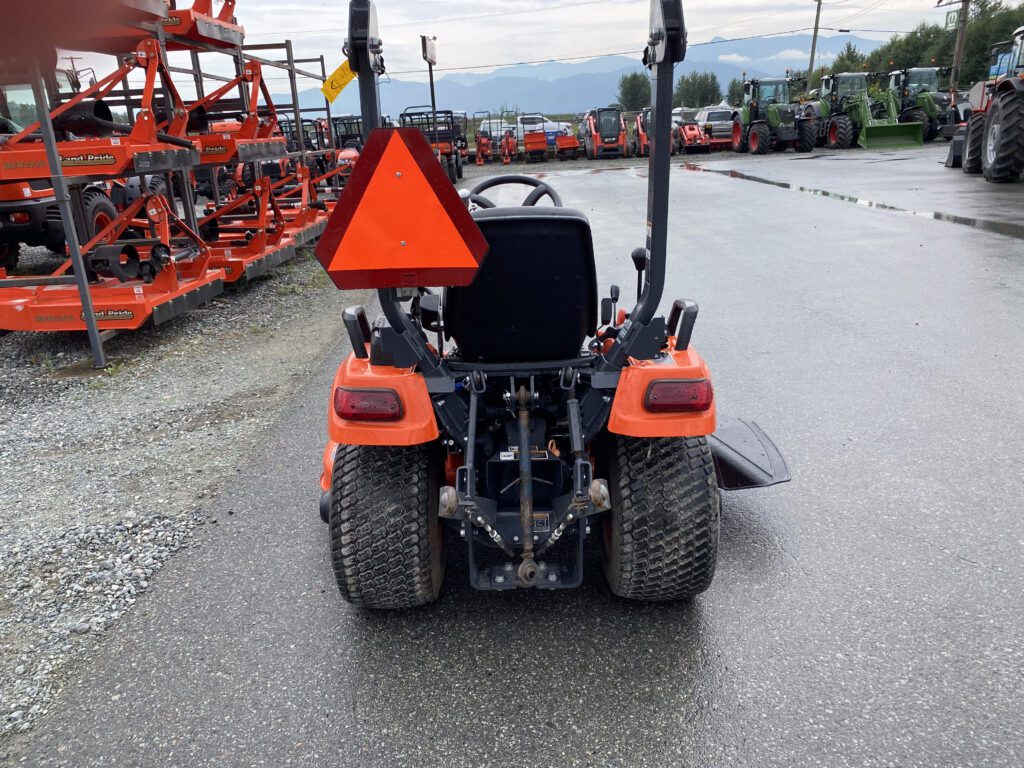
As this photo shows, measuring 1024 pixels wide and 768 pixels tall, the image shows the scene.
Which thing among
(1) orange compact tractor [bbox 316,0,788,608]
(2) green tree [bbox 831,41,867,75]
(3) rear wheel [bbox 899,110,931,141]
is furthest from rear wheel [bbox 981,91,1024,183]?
(2) green tree [bbox 831,41,867,75]

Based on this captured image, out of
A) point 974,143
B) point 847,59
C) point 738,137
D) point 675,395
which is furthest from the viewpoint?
point 847,59

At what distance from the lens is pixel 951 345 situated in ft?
17.9

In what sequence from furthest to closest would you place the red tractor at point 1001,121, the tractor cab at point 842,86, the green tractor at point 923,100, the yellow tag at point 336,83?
the tractor cab at point 842,86 < the green tractor at point 923,100 < the red tractor at point 1001,121 < the yellow tag at point 336,83

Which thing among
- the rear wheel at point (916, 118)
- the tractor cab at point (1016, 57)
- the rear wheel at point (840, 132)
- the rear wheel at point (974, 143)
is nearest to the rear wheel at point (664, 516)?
the tractor cab at point (1016, 57)

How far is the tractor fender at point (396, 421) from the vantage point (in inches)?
96.3

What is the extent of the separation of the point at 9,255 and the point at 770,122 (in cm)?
2406

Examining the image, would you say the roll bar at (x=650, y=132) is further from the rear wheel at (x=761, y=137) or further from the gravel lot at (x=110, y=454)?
the rear wheel at (x=761, y=137)

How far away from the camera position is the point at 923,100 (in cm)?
2572

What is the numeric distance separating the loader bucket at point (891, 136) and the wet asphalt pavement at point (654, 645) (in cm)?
2371

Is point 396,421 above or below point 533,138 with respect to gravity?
below

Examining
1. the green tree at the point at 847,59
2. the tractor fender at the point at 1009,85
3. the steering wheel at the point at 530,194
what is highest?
the green tree at the point at 847,59

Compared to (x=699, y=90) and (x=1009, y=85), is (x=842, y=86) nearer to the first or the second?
(x=1009, y=85)

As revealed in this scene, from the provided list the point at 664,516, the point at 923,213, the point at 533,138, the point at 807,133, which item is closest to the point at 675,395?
the point at 664,516

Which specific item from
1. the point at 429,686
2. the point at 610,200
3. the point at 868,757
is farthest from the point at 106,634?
the point at 610,200
